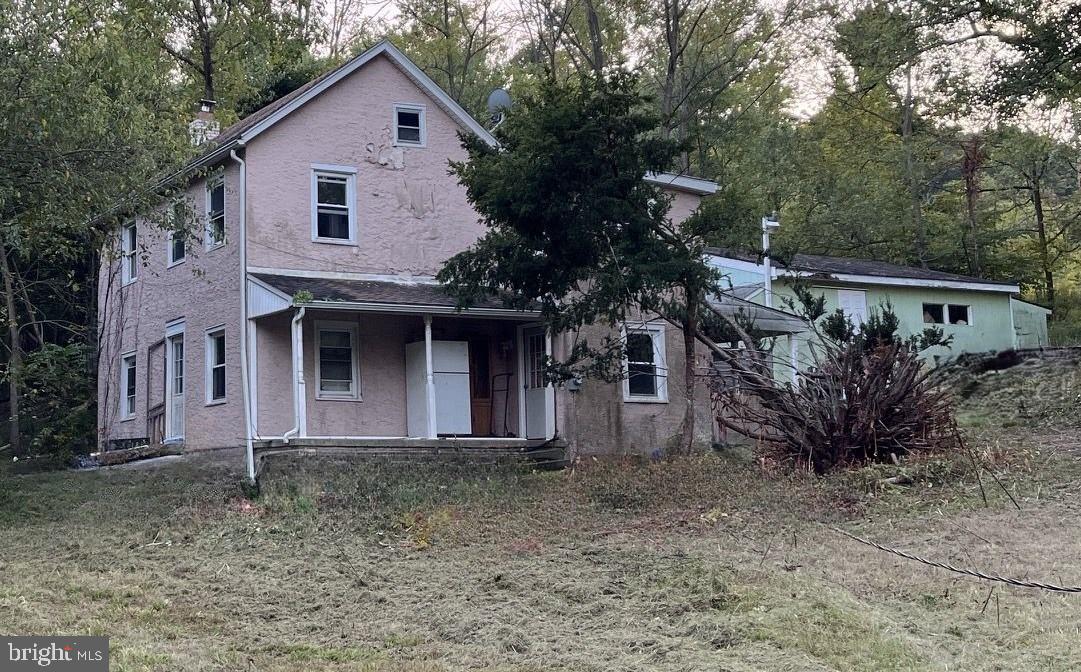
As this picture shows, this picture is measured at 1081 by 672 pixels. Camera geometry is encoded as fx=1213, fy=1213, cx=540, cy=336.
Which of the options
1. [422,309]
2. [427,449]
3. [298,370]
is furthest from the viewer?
[422,309]

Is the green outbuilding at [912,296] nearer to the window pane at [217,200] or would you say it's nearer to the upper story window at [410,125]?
the upper story window at [410,125]

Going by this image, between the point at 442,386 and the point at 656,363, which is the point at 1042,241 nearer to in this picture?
the point at 656,363

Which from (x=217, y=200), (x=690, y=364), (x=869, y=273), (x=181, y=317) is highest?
(x=217, y=200)

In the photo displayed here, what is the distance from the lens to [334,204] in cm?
2003

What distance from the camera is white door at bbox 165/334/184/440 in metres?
21.3

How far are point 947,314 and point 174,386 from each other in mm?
18732

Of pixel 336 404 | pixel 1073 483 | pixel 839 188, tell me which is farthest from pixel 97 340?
pixel 839 188

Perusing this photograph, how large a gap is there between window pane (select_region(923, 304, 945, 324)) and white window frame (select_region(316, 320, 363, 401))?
15925mm

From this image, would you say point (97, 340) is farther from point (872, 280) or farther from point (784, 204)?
point (784, 204)

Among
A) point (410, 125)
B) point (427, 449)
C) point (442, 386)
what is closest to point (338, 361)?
point (442, 386)

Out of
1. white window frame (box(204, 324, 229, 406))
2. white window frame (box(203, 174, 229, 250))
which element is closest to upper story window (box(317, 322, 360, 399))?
white window frame (box(204, 324, 229, 406))

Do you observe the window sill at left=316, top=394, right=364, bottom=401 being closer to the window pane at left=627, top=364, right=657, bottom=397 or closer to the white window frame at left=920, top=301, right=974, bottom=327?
the window pane at left=627, top=364, right=657, bottom=397

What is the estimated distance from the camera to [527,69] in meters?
36.6

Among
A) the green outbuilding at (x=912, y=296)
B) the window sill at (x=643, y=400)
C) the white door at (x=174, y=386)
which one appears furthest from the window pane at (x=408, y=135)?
the green outbuilding at (x=912, y=296)
